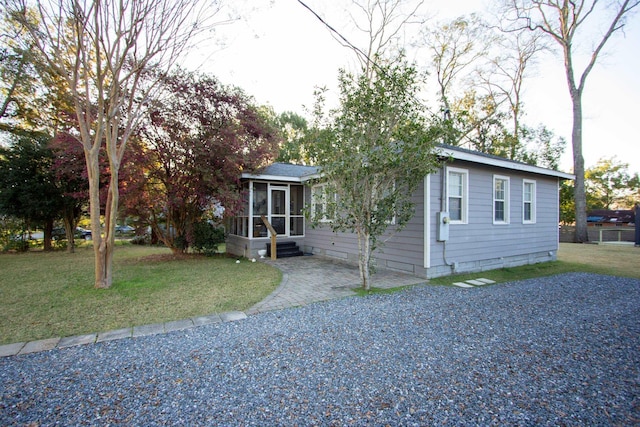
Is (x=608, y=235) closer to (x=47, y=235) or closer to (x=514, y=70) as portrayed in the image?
(x=514, y=70)

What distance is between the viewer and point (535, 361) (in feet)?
9.12

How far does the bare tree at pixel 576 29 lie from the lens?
14.4 meters

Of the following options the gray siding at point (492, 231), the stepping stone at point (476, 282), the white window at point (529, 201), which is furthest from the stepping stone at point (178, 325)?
the white window at point (529, 201)

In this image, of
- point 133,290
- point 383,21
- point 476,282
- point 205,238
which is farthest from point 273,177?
point 383,21

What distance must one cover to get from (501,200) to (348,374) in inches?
285

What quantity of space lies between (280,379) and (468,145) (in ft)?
73.7

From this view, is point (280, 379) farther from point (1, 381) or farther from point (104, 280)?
point (104, 280)

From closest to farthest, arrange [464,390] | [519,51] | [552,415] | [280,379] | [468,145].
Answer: [552,415] < [464,390] < [280,379] < [519,51] < [468,145]

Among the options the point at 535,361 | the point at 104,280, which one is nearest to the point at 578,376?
the point at 535,361

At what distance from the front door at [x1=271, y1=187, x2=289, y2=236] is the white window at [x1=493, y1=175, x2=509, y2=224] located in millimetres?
6196

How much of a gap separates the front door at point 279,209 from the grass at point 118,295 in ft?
7.62

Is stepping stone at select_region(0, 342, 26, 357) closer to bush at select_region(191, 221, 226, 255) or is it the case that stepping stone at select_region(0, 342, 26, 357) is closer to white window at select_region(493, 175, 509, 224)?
bush at select_region(191, 221, 226, 255)

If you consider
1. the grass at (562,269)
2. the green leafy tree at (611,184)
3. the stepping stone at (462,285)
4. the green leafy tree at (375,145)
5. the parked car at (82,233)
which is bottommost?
the grass at (562,269)

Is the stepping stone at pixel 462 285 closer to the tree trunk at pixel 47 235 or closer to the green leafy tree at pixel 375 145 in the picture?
the green leafy tree at pixel 375 145
